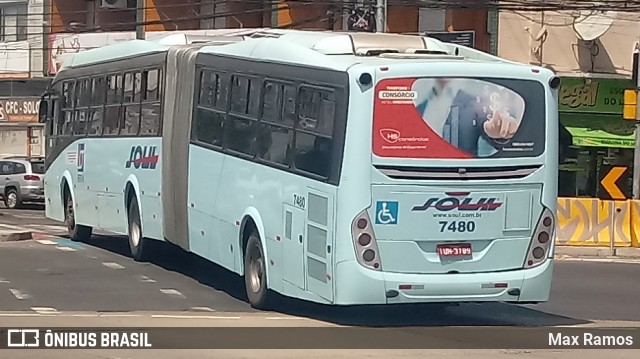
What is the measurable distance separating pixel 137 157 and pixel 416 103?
7759 millimetres

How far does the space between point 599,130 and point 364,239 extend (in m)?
23.5

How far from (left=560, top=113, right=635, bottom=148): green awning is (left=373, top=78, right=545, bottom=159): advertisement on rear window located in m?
21.7

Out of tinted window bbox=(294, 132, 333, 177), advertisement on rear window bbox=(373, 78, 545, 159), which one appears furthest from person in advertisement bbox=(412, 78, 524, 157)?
tinted window bbox=(294, 132, 333, 177)

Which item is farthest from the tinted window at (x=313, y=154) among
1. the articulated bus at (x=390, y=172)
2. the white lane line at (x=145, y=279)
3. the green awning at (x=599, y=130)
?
the green awning at (x=599, y=130)

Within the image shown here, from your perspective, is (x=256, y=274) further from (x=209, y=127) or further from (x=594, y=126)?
(x=594, y=126)

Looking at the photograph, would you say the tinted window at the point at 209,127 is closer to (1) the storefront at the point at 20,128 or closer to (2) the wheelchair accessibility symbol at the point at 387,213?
(2) the wheelchair accessibility symbol at the point at 387,213

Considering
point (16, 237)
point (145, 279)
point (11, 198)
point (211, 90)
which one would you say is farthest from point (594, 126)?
point (211, 90)

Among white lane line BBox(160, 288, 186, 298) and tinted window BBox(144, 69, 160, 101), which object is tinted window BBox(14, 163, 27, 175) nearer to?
tinted window BBox(144, 69, 160, 101)

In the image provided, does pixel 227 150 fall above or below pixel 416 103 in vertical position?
below

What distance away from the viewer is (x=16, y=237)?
77.0ft

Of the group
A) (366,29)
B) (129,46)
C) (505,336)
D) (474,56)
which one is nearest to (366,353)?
(505,336)

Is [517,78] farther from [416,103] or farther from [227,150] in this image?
[227,150]

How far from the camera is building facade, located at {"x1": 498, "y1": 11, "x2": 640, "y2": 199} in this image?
113 ft

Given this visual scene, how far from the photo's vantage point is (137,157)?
19234 millimetres
